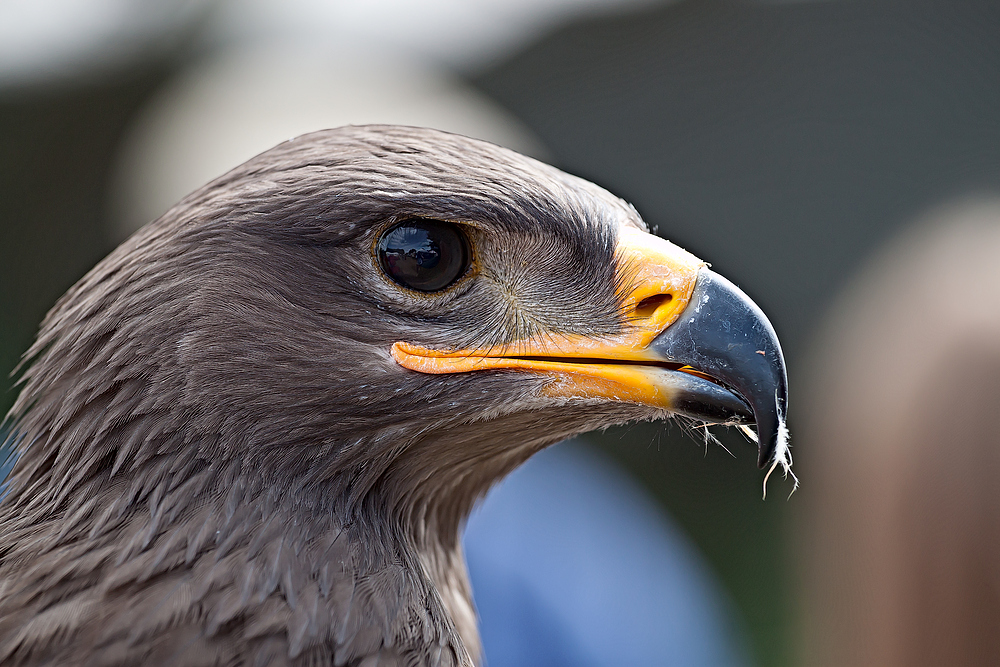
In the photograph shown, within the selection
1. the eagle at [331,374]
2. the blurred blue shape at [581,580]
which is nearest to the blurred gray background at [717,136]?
the blurred blue shape at [581,580]

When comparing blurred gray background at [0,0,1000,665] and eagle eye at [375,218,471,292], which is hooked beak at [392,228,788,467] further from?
blurred gray background at [0,0,1000,665]

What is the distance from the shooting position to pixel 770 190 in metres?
9.11

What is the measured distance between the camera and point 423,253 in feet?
6.23

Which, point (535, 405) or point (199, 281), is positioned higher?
point (199, 281)

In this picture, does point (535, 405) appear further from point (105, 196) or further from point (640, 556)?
point (105, 196)

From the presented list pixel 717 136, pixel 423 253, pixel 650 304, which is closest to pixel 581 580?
pixel 650 304

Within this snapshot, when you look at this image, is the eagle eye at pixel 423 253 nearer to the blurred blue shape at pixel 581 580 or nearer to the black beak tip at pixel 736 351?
the black beak tip at pixel 736 351

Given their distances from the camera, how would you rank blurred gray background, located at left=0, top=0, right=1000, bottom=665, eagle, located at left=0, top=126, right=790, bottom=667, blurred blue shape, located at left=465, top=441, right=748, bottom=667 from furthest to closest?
blurred gray background, located at left=0, top=0, right=1000, bottom=665, blurred blue shape, located at left=465, top=441, right=748, bottom=667, eagle, located at left=0, top=126, right=790, bottom=667

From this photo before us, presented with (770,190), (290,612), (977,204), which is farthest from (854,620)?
(770,190)

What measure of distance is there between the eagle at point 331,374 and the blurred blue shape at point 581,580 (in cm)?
193

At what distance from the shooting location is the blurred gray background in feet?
27.8

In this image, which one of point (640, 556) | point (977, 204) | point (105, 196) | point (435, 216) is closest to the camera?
point (435, 216)

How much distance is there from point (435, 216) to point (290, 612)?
2.80 ft

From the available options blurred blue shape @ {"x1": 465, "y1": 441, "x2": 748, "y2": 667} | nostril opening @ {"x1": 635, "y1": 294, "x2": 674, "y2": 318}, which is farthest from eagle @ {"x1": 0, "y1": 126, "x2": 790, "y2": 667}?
blurred blue shape @ {"x1": 465, "y1": 441, "x2": 748, "y2": 667}
